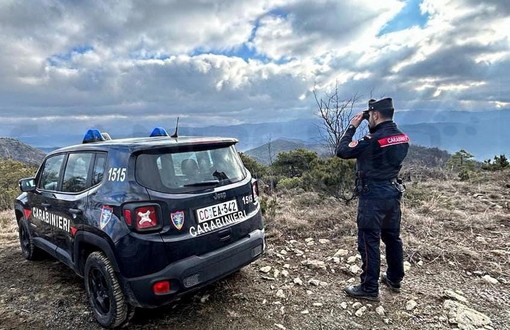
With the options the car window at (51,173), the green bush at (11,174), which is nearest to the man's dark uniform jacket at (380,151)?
the car window at (51,173)

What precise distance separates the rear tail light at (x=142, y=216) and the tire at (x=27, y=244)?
9.27 ft

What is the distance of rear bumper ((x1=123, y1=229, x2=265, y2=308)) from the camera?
254cm

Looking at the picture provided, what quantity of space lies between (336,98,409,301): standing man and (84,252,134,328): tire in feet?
7.42

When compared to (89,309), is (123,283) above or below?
above

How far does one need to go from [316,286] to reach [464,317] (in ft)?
4.63

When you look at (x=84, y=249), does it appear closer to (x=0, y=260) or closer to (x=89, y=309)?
(x=89, y=309)

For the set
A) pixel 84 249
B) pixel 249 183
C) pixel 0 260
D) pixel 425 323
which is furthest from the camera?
pixel 0 260

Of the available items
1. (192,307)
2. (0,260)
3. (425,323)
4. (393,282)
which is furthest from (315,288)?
(0,260)

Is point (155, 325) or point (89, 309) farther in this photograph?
point (89, 309)

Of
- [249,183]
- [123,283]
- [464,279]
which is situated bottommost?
[464,279]

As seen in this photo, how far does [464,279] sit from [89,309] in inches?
164

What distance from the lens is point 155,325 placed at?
292 centimetres

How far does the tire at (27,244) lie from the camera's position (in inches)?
178

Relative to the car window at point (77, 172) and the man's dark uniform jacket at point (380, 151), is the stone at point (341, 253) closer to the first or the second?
the man's dark uniform jacket at point (380, 151)
